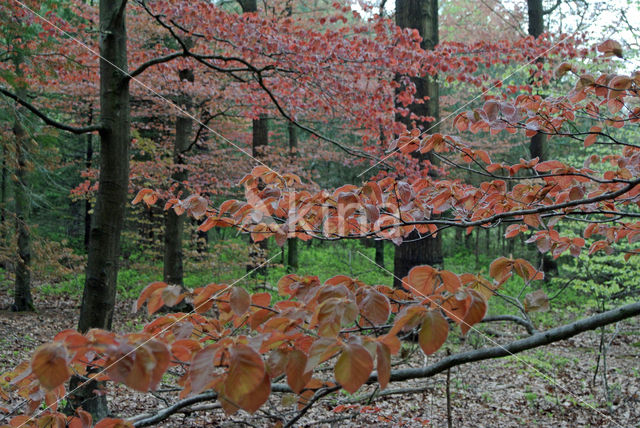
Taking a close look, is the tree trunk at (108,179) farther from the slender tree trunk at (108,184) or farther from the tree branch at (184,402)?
the tree branch at (184,402)

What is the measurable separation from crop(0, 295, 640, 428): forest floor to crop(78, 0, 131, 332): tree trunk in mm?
609

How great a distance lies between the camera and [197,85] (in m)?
7.86

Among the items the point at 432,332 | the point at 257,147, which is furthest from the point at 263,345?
the point at 257,147

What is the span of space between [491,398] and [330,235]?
4138mm

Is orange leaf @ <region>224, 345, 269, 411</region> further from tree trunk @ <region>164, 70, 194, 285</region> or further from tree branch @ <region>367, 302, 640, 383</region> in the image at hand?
tree trunk @ <region>164, 70, 194, 285</region>

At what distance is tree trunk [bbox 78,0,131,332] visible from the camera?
11.9 ft

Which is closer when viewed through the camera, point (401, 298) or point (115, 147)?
point (401, 298)

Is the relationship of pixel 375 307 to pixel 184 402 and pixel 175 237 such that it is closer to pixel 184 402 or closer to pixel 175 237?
pixel 184 402

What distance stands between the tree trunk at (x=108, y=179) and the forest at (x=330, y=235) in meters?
0.02

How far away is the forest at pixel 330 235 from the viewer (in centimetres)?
101

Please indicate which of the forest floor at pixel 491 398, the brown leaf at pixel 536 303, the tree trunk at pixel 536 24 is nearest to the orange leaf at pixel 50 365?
the brown leaf at pixel 536 303

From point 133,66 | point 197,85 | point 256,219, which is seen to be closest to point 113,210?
point 256,219

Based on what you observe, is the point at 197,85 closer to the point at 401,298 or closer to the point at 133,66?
the point at 133,66

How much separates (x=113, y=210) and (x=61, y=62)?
3491 millimetres
